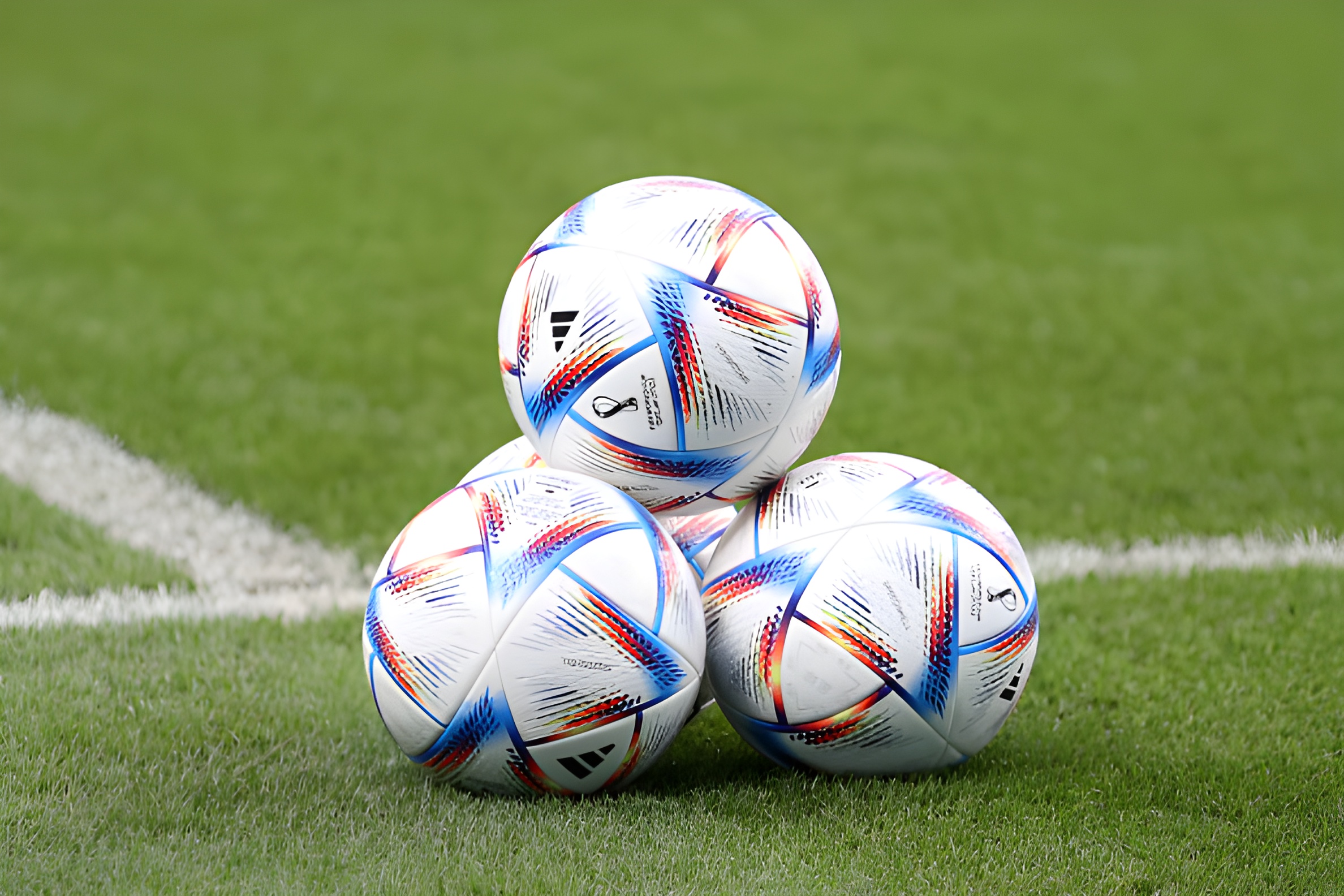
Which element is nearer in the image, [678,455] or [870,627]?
[870,627]

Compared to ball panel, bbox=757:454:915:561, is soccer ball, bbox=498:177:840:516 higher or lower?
higher

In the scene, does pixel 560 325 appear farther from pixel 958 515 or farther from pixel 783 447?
pixel 958 515

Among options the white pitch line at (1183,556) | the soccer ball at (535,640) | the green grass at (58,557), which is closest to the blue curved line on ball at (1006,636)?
the soccer ball at (535,640)

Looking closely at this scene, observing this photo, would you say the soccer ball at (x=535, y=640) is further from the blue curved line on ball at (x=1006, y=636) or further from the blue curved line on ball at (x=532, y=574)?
the blue curved line on ball at (x=1006, y=636)

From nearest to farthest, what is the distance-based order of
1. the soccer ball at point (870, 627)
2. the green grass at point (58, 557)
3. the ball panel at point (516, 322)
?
the soccer ball at point (870, 627)
the ball panel at point (516, 322)
the green grass at point (58, 557)

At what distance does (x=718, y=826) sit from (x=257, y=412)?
5160 mm

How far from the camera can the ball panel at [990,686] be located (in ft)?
12.8

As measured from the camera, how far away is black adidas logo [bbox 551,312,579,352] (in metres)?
3.89

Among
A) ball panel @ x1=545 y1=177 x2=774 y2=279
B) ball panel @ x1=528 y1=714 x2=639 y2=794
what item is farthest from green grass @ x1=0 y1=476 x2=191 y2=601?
ball panel @ x1=545 y1=177 x2=774 y2=279

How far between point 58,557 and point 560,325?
3.39m

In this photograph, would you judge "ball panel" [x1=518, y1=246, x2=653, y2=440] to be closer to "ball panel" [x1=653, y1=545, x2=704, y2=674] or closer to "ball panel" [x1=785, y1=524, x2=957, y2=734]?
"ball panel" [x1=653, y1=545, x2=704, y2=674]

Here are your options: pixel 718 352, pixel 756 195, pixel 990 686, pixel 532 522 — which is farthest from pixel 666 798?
pixel 756 195

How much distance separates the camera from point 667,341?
12.5 feet

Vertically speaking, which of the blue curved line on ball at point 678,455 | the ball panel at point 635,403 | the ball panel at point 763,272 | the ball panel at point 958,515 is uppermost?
the ball panel at point 763,272
